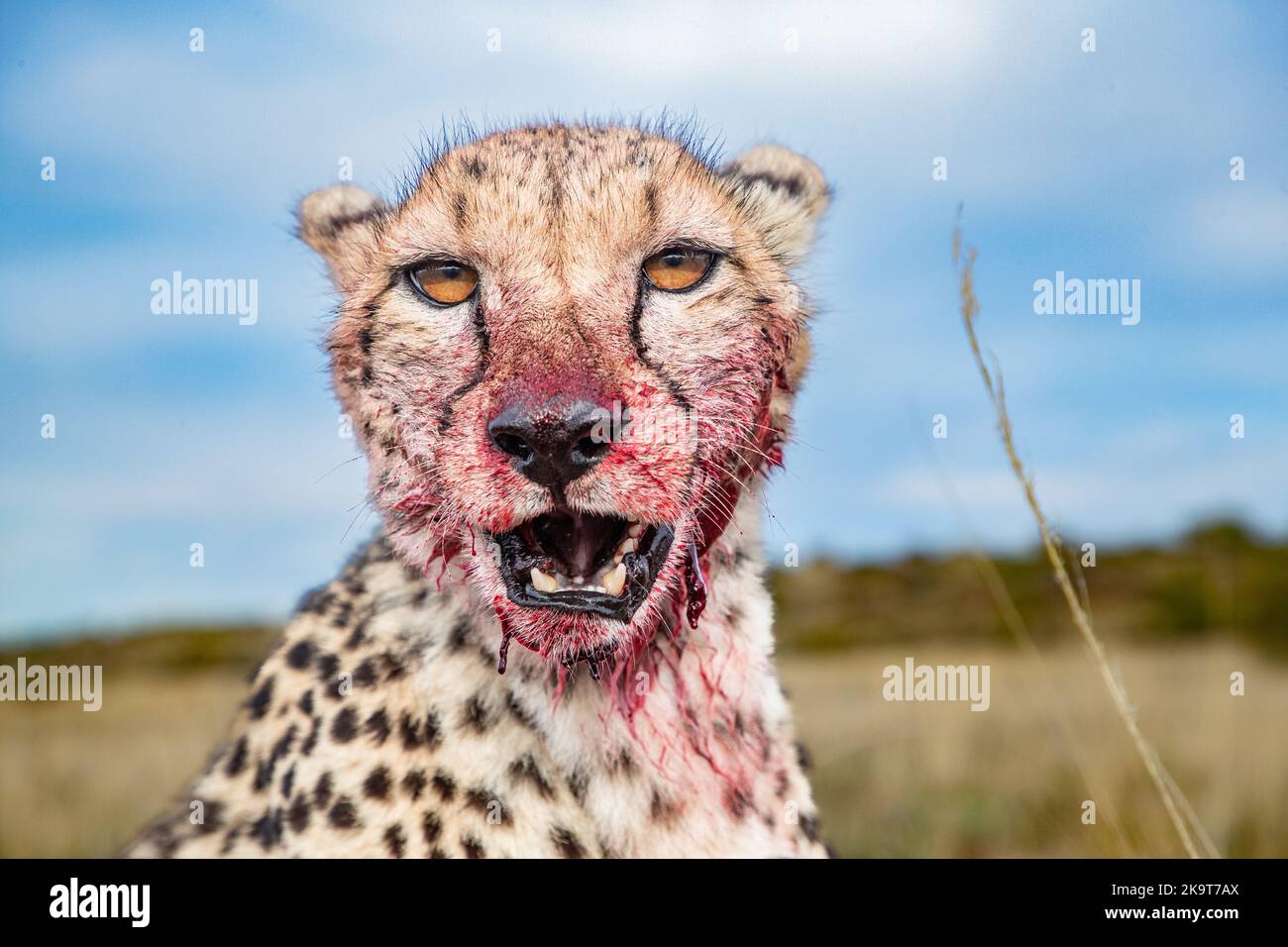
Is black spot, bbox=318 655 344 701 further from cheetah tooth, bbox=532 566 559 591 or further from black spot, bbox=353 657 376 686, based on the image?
cheetah tooth, bbox=532 566 559 591

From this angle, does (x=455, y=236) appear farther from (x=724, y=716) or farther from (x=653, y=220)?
(x=724, y=716)

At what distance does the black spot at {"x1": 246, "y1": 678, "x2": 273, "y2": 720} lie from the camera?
232 cm

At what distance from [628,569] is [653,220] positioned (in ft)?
2.22

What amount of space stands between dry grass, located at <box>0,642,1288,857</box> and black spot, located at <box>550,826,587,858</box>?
1.39m

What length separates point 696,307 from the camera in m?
2.11

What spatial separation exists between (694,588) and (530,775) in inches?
17.1

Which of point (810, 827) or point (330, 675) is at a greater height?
point (330, 675)

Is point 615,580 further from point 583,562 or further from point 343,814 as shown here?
point 343,814

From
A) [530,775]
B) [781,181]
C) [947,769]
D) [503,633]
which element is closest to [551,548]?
[503,633]

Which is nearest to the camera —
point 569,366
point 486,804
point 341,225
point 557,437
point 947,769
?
point 557,437

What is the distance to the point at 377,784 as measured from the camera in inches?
78.5
